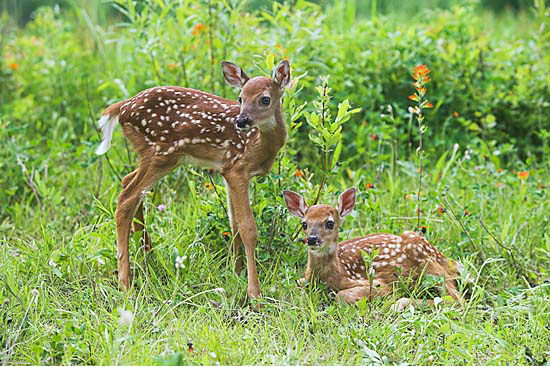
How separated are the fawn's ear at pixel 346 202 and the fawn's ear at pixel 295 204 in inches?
7.7

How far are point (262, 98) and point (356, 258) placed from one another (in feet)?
3.53

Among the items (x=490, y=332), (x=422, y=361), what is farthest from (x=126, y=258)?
(x=490, y=332)

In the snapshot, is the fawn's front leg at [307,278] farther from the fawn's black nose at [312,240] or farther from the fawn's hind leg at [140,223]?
the fawn's hind leg at [140,223]

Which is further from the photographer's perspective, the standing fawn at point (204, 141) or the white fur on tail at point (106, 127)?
the white fur on tail at point (106, 127)

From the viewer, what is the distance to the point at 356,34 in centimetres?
664

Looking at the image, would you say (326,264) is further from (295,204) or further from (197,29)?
(197,29)

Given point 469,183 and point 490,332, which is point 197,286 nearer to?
point 490,332

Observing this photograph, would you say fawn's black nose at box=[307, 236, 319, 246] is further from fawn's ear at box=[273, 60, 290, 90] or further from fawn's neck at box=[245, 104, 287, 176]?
fawn's ear at box=[273, 60, 290, 90]

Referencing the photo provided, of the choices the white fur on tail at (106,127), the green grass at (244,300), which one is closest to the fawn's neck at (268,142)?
the green grass at (244,300)

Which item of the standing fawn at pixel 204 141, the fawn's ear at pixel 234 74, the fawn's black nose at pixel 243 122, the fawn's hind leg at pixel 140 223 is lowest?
the fawn's hind leg at pixel 140 223

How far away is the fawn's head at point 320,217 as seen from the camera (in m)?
3.95

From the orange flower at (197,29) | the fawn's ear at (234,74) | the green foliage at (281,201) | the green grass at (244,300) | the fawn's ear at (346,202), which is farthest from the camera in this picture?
the orange flower at (197,29)

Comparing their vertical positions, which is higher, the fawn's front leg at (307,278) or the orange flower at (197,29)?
the orange flower at (197,29)

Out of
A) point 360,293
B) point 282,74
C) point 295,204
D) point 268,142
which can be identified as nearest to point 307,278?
point 360,293
